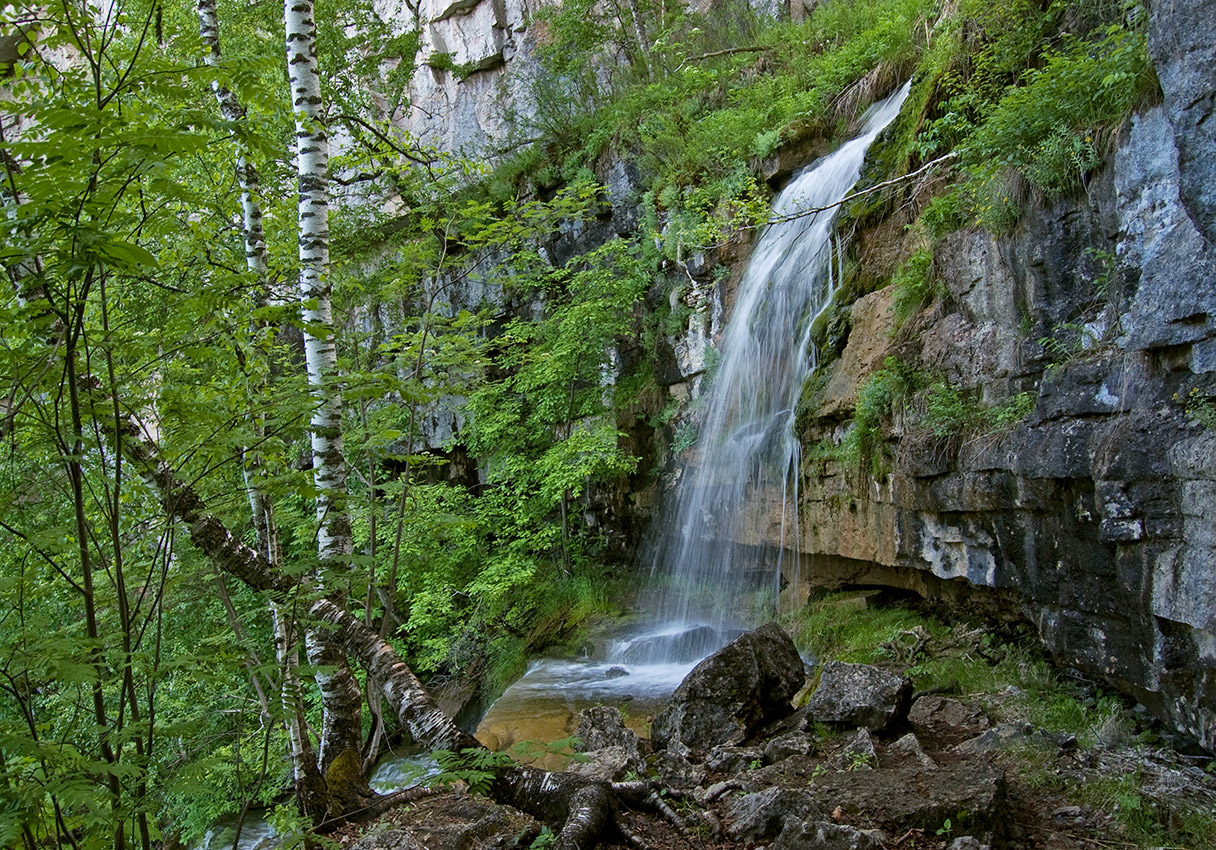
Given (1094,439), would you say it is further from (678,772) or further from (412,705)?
(412,705)

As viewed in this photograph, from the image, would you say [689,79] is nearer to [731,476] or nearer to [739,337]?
[739,337]

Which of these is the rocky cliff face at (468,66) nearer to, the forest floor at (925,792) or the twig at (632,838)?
the forest floor at (925,792)

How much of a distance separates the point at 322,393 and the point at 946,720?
4604 millimetres

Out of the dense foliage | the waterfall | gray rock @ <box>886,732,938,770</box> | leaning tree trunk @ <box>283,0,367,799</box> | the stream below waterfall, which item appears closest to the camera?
the dense foliage

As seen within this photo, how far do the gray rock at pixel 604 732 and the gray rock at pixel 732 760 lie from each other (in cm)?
52

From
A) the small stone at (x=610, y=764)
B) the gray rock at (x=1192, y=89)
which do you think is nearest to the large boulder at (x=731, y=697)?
the small stone at (x=610, y=764)

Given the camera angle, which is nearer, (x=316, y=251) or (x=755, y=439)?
(x=316, y=251)

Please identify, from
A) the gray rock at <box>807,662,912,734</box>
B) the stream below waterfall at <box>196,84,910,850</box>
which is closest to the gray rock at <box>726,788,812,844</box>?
the gray rock at <box>807,662,912,734</box>

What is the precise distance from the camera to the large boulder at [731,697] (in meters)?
5.24

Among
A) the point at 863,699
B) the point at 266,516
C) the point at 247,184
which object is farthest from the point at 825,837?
the point at 247,184

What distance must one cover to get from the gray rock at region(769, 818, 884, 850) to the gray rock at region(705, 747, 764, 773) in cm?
139

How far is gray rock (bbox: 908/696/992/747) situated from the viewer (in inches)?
190

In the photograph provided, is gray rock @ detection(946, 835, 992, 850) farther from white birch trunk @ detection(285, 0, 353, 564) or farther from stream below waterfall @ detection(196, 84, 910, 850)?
stream below waterfall @ detection(196, 84, 910, 850)

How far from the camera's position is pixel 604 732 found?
17.1 feet
